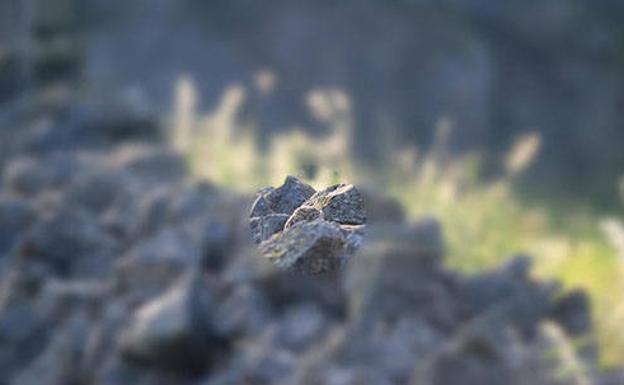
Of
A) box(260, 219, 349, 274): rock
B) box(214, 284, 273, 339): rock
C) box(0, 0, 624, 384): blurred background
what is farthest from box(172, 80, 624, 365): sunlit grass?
box(260, 219, 349, 274): rock

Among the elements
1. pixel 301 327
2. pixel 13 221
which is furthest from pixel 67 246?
pixel 301 327

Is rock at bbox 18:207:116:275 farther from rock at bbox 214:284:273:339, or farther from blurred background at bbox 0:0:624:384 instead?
rock at bbox 214:284:273:339

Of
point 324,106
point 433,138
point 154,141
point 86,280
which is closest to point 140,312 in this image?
point 86,280

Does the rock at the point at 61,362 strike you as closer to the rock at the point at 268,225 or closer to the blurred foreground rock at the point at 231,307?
the blurred foreground rock at the point at 231,307

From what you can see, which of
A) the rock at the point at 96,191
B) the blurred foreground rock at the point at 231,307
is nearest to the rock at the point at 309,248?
the blurred foreground rock at the point at 231,307

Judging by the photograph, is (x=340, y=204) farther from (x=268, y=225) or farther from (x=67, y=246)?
(x=67, y=246)

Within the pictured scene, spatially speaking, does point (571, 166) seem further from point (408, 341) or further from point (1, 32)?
point (1, 32)
